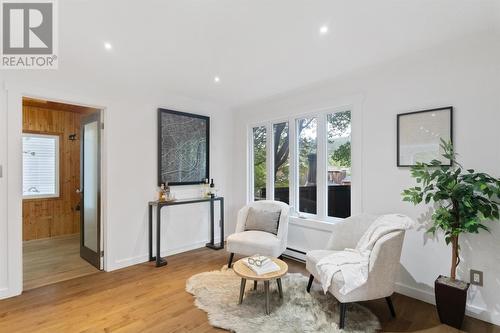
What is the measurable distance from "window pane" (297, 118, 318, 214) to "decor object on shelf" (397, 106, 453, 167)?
1.14 metres

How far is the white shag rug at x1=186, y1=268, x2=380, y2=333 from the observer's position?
6.88 feet

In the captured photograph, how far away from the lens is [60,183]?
488 centimetres

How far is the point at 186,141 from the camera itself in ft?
13.4

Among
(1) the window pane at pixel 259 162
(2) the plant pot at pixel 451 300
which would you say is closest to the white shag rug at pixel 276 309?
(2) the plant pot at pixel 451 300

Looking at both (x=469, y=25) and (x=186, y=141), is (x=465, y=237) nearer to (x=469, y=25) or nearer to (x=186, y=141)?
(x=469, y=25)

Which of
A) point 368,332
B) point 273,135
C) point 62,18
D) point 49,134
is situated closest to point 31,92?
point 62,18

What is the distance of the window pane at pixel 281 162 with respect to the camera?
4.04 m

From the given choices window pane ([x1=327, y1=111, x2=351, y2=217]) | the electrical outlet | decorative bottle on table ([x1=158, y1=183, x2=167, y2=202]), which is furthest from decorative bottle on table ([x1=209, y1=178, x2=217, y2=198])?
the electrical outlet

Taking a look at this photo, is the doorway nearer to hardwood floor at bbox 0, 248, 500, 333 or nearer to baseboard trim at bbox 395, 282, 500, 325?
hardwood floor at bbox 0, 248, 500, 333

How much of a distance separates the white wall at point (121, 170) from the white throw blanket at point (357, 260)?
2.43 meters

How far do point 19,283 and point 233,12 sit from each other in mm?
3363

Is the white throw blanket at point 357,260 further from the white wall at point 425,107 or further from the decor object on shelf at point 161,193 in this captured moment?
the decor object on shelf at point 161,193

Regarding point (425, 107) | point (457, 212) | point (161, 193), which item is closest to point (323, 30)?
point (425, 107)
